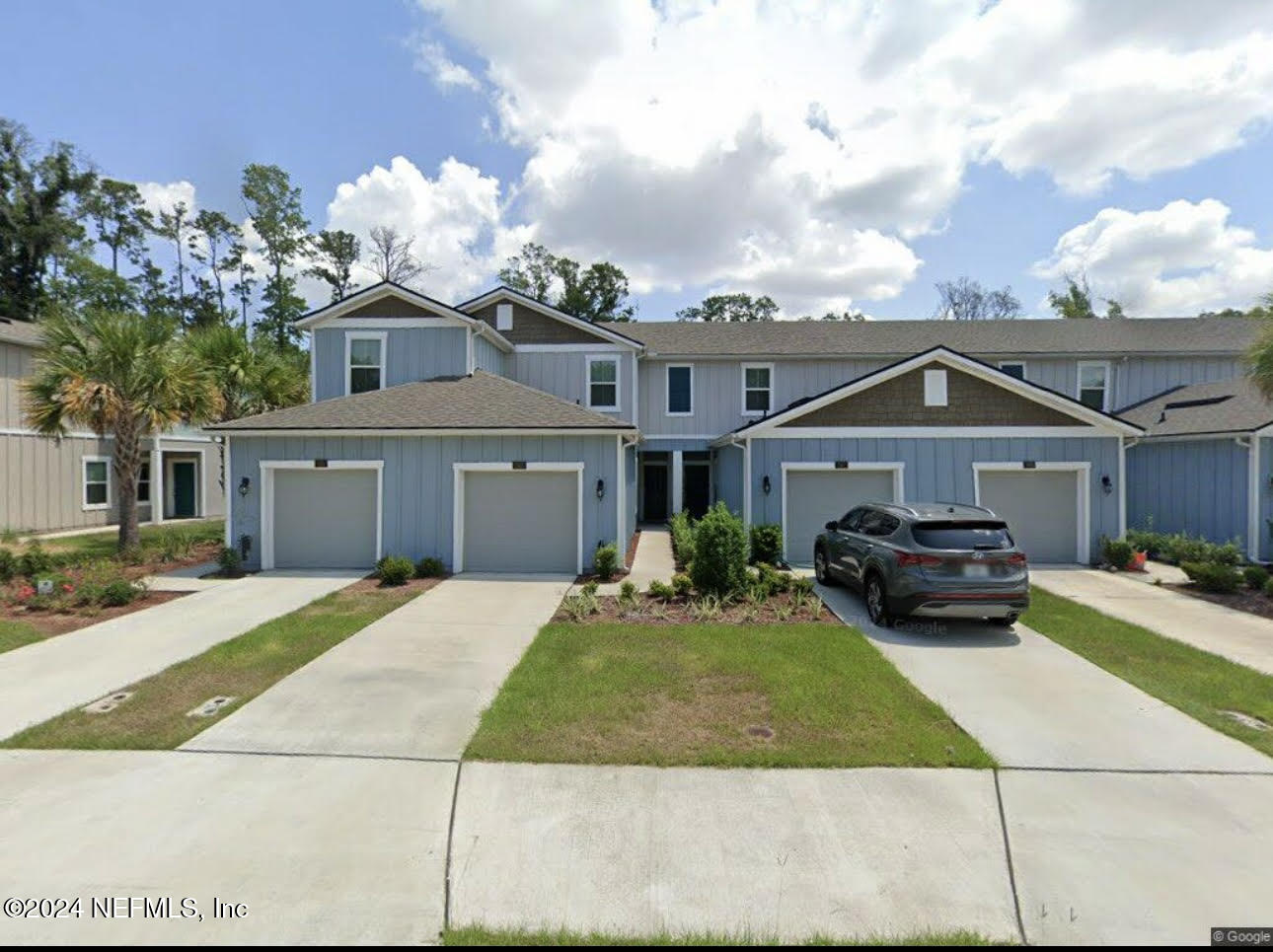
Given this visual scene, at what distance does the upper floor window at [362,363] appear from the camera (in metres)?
17.1

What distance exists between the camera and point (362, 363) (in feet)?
56.2

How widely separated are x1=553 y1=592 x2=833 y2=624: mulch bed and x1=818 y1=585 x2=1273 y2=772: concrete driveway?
3.83 feet

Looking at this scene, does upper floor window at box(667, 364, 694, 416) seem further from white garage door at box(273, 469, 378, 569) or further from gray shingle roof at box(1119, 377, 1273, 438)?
gray shingle roof at box(1119, 377, 1273, 438)

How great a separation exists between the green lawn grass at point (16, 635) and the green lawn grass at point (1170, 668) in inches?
527

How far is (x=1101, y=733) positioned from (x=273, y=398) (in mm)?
20128

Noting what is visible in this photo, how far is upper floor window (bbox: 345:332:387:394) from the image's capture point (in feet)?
56.1

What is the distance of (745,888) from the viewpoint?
352 cm

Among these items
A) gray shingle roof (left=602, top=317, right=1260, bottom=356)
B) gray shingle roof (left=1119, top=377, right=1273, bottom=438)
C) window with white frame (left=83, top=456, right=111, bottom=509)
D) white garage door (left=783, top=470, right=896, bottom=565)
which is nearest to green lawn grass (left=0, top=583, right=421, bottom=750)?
white garage door (left=783, top=470, right=896, bottom=565)

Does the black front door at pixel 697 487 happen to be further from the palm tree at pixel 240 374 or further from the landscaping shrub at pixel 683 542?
the palm tree at pixel 240 374

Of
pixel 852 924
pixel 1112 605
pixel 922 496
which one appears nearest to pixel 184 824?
pixel 852 924

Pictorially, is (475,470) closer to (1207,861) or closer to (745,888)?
(745,888)

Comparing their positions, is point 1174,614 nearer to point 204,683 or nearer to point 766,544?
point 766,544

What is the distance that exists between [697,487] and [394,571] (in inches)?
472

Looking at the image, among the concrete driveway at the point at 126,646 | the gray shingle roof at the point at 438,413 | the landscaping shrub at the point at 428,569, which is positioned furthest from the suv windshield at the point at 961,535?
the concrete driveway at the point at 126,646
